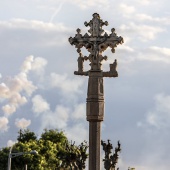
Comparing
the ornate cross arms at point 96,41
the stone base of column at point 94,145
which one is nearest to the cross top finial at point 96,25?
the ornate cross arms at point 96,41

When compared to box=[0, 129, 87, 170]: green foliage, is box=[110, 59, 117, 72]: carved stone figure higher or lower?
lower

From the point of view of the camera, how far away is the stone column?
80.3ft

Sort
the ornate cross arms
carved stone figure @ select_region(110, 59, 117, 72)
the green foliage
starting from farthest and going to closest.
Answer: the green foliage
carved stone figure @ select_region(110, 59, 117, 72)
the ornate cross arms

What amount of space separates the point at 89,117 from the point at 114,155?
8.51 feet

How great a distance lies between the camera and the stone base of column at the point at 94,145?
24.5 meters

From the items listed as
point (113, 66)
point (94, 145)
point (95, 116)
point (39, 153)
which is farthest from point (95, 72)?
point (39, 153)

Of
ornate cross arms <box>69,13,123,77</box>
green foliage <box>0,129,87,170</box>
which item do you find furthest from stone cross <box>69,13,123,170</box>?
green foliage <box>0,129,87,170</box>

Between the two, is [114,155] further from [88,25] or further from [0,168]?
[0,168]

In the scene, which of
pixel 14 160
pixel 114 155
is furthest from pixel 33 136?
pixel 114 155

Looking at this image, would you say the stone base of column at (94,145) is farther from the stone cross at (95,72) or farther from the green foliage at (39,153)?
the green foliage at (39,153)

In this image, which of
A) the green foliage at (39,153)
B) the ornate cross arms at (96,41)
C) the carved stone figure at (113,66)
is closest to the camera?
the ornate cross arms at (96,41)

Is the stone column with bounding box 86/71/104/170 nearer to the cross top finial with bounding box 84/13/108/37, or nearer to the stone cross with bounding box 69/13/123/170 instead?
the stone cross with bounding box 69/13/123/170

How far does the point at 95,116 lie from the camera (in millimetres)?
24500

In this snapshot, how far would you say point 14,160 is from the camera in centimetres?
8275
